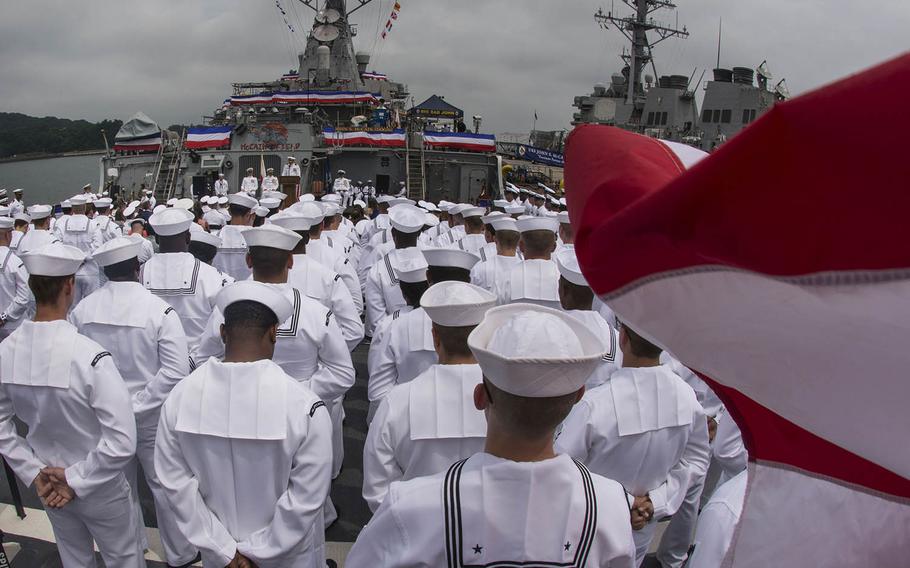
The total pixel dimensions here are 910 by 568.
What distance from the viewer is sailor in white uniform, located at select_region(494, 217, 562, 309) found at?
18.5 feet

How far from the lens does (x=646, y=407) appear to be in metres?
2.88

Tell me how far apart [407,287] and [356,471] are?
1833mm

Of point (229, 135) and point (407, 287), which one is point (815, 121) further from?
point (229, 135)

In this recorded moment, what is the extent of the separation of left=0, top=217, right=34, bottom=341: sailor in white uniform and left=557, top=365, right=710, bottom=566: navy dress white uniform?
6.32 m

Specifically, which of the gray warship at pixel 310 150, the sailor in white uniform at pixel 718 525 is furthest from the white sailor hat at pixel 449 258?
the gray warship at pixel 310 150

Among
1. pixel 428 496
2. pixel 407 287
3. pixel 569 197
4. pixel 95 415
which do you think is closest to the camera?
pixel 569 197

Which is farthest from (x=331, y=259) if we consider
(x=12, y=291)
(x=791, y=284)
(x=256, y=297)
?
(x=791, y=284)

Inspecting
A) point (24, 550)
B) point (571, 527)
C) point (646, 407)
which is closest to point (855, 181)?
point (571, 527)

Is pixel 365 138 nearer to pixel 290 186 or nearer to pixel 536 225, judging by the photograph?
pixel 290 186

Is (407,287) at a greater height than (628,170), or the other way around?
(628,170)

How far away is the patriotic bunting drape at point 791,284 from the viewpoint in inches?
32.8

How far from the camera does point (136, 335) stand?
13.5 feet

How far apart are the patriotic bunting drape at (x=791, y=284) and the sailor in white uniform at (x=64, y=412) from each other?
2.68 metres

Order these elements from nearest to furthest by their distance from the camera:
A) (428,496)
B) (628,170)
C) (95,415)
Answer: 1. (628,170)
2. (428,496)
3. (95,415)
